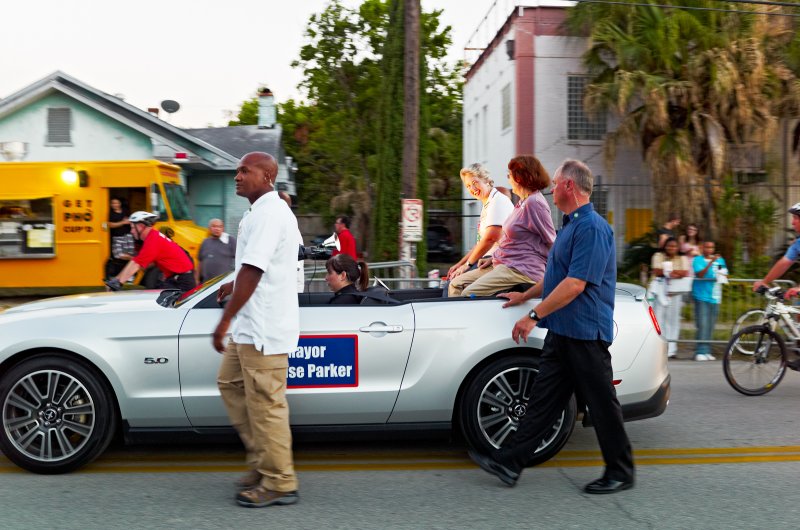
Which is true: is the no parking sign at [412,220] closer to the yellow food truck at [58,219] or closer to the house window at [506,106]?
the yellow food truck at [58,219]

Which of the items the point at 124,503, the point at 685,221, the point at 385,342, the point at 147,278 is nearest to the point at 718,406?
the point at 385,342

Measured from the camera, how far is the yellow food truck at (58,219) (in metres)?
15.8

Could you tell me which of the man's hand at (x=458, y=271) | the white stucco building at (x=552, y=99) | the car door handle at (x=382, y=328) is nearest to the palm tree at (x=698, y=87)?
the white stucco building at (x=552, y=99)

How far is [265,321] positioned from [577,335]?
5.48 ft

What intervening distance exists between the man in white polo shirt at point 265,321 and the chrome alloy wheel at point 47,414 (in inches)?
43.4

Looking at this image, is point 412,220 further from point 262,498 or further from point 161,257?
point 262,498

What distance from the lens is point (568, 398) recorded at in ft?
15.9

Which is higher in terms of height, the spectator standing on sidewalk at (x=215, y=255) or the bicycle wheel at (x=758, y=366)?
the spectator standing on sidewalk at (x=215, y=255)

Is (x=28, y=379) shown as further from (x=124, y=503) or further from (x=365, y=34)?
(x=365, y=34)

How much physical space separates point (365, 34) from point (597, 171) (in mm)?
14551

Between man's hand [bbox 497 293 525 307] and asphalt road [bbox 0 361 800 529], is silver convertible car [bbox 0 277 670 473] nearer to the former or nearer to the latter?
man's hand [bbox 497 293 525 307]

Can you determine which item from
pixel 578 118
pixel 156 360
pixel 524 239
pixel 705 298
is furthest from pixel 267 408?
pixel 578 118

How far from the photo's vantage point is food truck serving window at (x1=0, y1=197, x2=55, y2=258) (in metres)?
15.9

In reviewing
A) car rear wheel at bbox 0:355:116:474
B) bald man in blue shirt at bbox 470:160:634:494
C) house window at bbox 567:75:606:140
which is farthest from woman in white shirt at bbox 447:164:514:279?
house window at bbox 567:75:606:140
